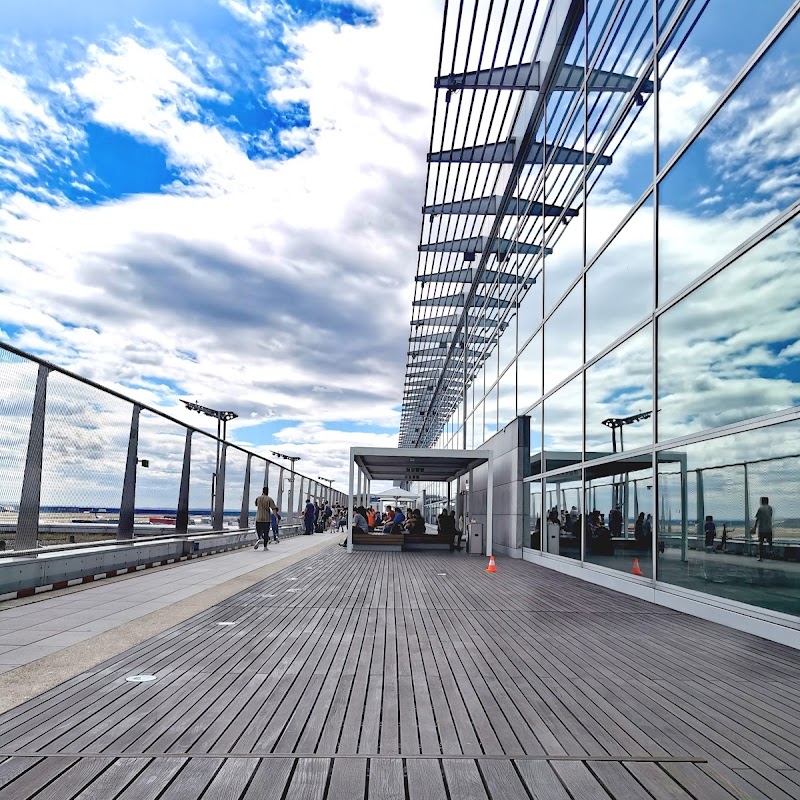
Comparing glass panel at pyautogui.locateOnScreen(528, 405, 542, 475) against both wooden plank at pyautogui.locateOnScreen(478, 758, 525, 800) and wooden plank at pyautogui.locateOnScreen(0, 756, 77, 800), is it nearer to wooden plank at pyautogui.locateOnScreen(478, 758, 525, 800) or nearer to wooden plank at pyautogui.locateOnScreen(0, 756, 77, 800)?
wooden plank at pyautogui.locateOnScreen(478, 758, 525, 800)

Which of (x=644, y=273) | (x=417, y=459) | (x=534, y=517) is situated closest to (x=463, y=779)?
(x=644, y=273)

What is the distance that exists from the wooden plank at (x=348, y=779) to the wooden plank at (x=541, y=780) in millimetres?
721

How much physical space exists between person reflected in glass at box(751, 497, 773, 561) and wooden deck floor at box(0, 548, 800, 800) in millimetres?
894

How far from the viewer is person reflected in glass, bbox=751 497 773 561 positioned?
6953mm

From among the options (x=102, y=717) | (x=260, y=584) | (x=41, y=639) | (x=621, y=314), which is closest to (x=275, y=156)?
(x=621, y=314)

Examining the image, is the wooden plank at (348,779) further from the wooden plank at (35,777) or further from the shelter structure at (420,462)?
the shelter structure at (420,462)

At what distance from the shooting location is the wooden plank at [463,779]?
322cm

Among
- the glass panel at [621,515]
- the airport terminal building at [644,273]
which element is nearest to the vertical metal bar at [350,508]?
the airport terminal building at [644,273]

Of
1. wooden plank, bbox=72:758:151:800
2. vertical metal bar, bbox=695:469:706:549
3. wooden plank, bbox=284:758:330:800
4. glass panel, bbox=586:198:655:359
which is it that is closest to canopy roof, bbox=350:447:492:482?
glass panel, bbox=586:198:655:359

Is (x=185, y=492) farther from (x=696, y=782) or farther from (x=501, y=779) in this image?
(x=696, y=782)

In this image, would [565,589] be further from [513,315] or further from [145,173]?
[513,315]

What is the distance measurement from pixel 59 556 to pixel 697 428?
7.62 metres

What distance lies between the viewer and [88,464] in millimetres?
9852

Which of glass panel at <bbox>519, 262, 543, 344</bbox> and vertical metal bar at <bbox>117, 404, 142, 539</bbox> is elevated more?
glass panel at <bbox>519, 262, 543, 344</bbox>
